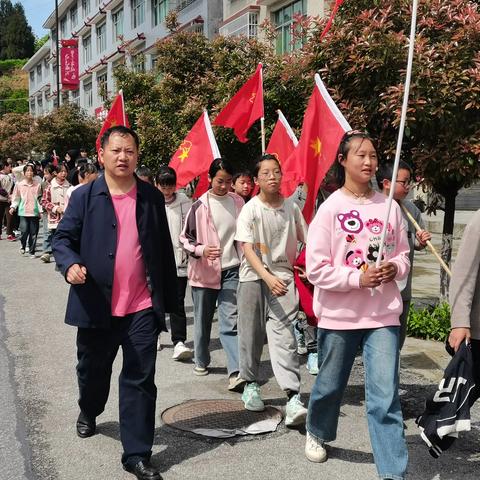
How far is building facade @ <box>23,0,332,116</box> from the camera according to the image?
20.0 metres

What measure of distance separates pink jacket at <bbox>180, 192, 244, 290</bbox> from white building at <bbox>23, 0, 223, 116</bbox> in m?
10.0

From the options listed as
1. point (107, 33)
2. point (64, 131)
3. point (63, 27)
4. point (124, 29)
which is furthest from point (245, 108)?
point (63, 27)

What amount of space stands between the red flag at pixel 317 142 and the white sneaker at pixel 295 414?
145cm

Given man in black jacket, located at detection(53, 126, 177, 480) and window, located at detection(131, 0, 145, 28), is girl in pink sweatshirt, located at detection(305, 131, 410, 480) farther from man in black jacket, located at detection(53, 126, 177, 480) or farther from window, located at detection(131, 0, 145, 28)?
window, located at detection(131, 0, 145, 28)

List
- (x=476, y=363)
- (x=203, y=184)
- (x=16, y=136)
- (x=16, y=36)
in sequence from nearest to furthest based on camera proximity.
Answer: (x=476, y=363) < (x=203, y=184) < (x=16, y=136) < (x=16, y=36)

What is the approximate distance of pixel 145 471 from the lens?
373 centimetres

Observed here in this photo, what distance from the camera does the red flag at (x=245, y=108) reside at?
7.39 meters

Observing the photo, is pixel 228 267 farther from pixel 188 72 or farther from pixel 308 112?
pixel 188 72

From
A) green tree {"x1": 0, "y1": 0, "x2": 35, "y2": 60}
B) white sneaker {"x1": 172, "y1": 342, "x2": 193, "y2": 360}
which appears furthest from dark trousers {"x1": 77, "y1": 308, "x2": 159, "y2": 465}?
green tree {"x1": 0, "y1": 0, "x2": 35, "y2": 60}

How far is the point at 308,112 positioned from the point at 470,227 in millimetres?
2176

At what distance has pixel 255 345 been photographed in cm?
502

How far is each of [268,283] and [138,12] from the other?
111 ft

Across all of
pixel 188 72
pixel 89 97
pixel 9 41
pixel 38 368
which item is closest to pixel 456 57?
pixel 38 368

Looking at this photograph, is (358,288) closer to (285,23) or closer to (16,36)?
(285,23)
